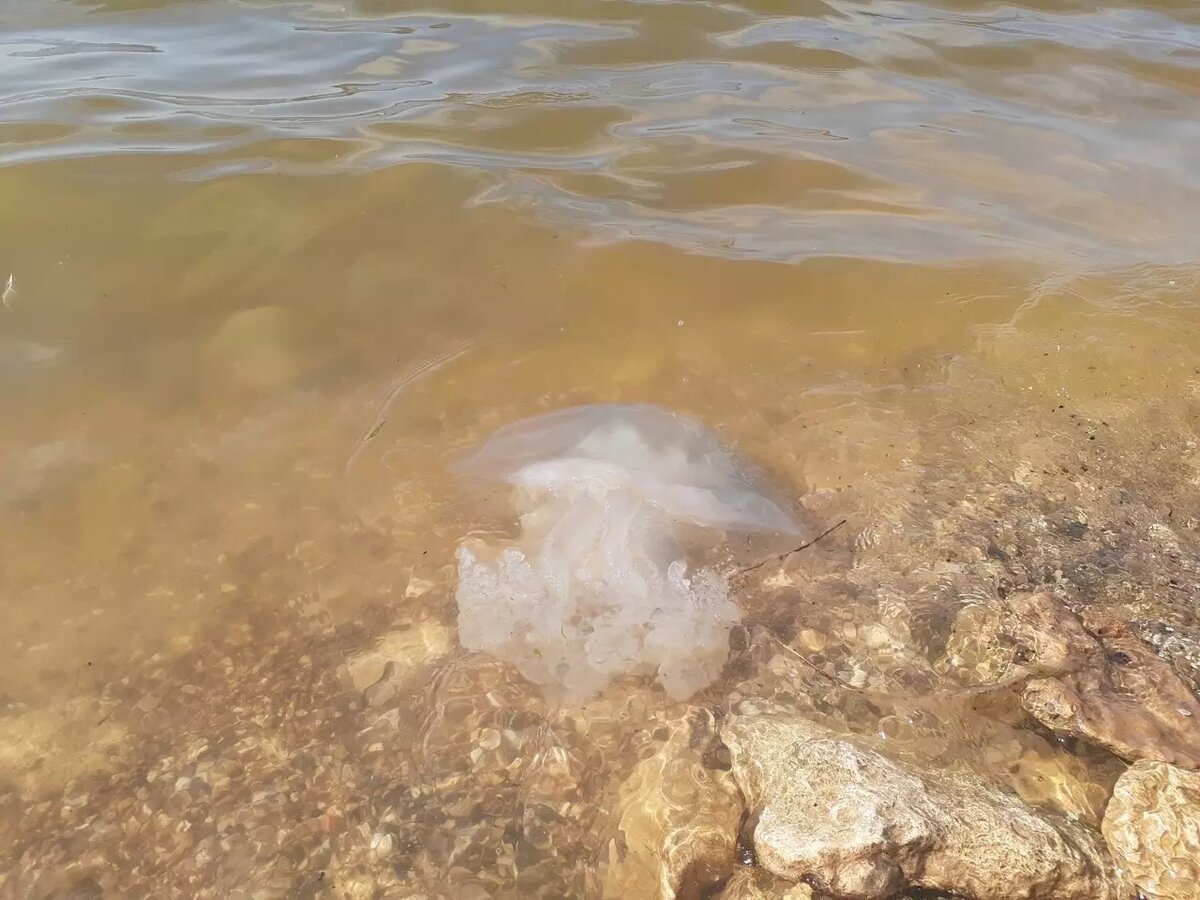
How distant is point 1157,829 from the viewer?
6.45ft

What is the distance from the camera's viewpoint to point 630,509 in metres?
2.88

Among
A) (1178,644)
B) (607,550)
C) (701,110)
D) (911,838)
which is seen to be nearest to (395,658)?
(607,550)

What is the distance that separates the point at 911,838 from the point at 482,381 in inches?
86.7

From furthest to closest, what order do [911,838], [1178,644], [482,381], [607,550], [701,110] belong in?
1. [701,110]
2. [482,381]
3. [607,550]
4. [1178,644]
5. [911,838]

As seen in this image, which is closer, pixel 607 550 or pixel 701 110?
pixel 607 550

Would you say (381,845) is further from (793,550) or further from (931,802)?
(793,550)

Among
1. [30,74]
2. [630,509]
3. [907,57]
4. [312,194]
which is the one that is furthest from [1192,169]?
[30,74]

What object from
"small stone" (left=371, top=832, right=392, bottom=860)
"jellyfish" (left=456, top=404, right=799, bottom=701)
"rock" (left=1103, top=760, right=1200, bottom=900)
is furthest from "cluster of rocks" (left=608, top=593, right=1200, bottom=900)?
"small stone" (left=371, top=832, right=392, bottom=860)

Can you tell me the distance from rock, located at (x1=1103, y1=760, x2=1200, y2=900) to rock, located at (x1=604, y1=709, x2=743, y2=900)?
2.82 feet

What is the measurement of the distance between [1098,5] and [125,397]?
740 centimetres

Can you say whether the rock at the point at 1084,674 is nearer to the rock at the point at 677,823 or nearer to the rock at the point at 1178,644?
the rock at the point at 1178,644

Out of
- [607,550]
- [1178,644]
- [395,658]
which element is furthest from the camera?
[607,550]

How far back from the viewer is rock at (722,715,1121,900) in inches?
74.7

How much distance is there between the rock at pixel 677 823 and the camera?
2.04 m
